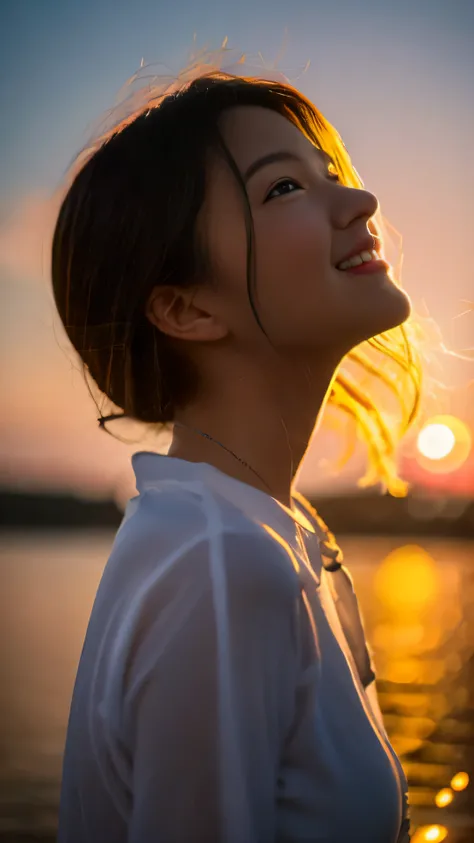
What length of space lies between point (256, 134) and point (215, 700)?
137 centimetres

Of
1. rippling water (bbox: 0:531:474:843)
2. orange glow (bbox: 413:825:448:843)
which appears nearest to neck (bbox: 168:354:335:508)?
orange glow (bbox: 413:825:448:843)

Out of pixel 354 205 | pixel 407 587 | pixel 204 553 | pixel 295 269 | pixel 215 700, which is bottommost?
pixel 407 587

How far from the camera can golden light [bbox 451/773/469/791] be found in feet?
23.8

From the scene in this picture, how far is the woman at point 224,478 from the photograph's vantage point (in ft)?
4.36

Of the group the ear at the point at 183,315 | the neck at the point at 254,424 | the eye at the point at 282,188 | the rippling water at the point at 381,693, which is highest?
the eye at the point at 282,188

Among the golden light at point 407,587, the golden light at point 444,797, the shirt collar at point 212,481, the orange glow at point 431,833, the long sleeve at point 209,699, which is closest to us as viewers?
the long sleeve at point 209,699

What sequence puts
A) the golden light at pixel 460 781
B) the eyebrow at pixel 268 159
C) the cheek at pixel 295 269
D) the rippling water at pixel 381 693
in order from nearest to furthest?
the cheek at pixel 295 269 < the eyebrow at pixel 268 159 < the rippling water at pixel 381 693 < the golden light at pixel 460 781

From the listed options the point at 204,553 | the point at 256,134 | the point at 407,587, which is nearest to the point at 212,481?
the point at 204,553

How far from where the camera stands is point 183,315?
6.31 feet

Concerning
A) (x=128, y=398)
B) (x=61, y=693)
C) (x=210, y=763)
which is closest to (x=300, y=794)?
(x=210, y=763)

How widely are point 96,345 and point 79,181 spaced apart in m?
0.42

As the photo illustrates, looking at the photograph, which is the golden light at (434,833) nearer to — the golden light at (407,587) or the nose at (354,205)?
the nose at (354,205)

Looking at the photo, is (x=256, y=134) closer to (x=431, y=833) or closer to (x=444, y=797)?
(x=431, y=833)

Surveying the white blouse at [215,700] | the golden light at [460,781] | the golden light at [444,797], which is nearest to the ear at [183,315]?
the white blouse at [215,700]
